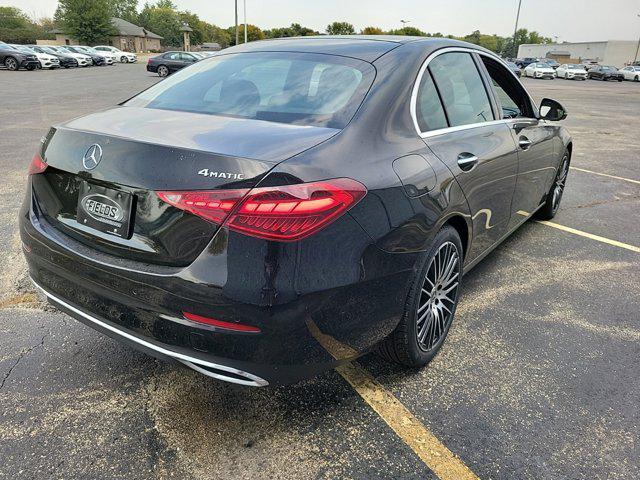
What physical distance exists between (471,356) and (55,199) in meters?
2.29

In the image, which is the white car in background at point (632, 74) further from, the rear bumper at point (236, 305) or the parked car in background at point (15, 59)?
the rear bumper at point (236, 305)

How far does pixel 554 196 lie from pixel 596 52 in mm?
100319

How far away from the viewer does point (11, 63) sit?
3275 centimetres

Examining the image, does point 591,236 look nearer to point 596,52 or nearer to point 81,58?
point 81,58

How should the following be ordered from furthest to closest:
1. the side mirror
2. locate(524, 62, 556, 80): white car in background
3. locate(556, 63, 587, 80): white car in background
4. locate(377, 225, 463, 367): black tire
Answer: locate(556, 63, 587, 80): white car in background, locate(524, 62, 556, 80): white car in background, the side mirror, locate(377, 225, 463, 367): black tire

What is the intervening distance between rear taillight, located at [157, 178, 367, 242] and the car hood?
0.15 m

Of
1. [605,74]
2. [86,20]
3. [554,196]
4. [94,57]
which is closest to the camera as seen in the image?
[554,196]

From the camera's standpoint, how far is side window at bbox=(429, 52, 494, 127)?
2893mm

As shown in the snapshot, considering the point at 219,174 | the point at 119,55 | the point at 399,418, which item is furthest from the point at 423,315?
the point at 119,55

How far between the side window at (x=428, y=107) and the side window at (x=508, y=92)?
1.04 meters

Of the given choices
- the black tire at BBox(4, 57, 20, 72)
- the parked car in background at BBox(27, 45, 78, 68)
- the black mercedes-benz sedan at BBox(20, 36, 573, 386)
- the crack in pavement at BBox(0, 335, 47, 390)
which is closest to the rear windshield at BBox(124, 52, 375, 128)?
the black mercedes-benz sedan at BBox(20, 36, 573, 386)

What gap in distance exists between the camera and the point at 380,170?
6.97 feet

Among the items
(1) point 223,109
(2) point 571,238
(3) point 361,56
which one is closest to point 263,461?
(1) point 223,109

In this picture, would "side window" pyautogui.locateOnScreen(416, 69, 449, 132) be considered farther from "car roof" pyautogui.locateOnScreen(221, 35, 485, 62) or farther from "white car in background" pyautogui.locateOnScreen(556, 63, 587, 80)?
"white car in background" pyautogui.locateOnScreen(556, 63, 587, 80)
